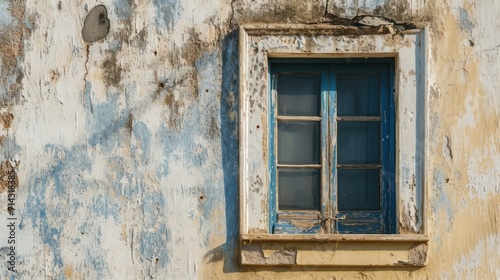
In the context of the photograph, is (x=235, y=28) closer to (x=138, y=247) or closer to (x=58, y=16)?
(x=58, y=16)

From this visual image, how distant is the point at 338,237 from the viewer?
5875 millimetres

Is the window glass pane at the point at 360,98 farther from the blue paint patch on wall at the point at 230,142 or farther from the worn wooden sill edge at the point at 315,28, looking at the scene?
the blue paint patch on wall at the point at 230,142

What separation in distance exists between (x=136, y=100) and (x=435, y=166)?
193 cm

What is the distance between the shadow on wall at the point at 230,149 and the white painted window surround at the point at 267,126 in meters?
0.07

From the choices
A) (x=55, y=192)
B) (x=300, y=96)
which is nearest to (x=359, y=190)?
(x=300, y=96)

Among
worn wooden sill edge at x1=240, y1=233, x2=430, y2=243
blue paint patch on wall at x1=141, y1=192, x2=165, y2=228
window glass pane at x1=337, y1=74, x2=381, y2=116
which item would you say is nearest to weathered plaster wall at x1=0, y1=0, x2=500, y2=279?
blue paint patch on wall at x1=141, y1=192, x2=165, y2=228

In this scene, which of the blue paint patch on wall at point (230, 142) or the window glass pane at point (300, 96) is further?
the window glass pane at point (300, 96)

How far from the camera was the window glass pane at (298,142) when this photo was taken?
617 centimetres

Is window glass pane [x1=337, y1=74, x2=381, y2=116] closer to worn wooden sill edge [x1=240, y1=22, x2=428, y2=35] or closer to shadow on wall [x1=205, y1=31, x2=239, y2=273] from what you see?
worn wooden sill edge [x1=240, y1=22, x2=428, y2=35]

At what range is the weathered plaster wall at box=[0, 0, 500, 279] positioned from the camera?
5.98 m

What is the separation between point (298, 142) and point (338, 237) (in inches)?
27.4

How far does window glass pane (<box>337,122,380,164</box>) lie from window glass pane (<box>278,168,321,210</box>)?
0.21m

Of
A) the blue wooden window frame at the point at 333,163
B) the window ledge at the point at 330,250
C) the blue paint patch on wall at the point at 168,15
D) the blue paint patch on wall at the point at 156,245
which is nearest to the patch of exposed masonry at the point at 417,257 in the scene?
the window ledge at the point at 330,250

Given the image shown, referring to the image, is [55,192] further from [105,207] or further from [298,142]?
[298,142]
